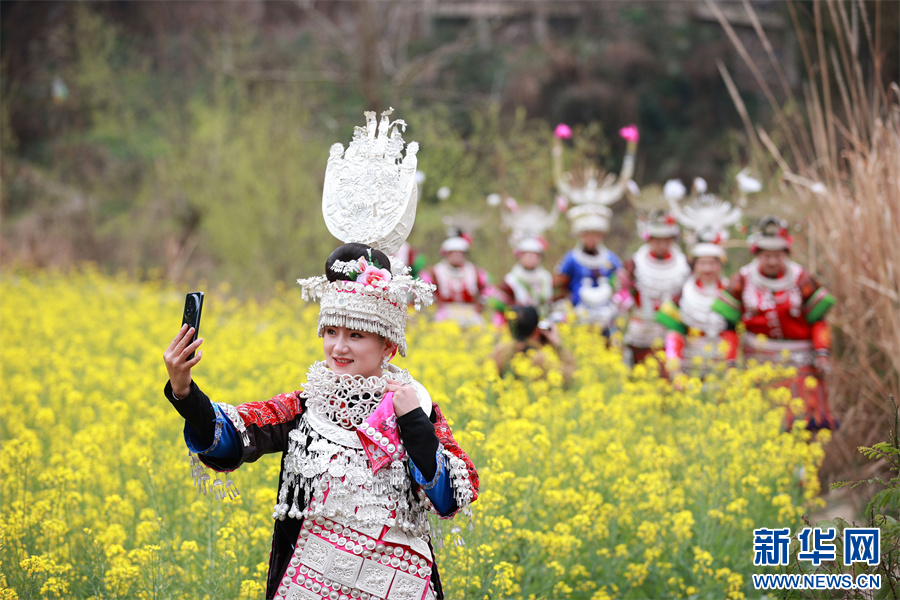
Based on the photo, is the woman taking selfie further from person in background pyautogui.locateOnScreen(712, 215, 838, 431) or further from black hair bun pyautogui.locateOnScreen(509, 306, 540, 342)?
person in background pyautogui.locateOnScreen(712, 215, 838, 431)

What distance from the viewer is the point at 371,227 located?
2.80 metres

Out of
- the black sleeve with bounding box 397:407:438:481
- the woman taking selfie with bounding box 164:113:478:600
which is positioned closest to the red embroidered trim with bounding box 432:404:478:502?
the woman taking selfie with bounding box 164:113:478:600

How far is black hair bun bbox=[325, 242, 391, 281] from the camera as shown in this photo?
2.64 metres

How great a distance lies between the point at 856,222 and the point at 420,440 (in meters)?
3.82

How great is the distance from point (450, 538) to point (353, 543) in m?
0.96

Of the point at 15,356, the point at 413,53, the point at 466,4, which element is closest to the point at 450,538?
Result: the point at 15,356

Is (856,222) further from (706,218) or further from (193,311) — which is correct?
(193,311)

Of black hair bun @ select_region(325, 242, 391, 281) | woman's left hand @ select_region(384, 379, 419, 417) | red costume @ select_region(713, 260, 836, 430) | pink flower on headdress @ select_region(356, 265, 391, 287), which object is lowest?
woman's left hand @ select_region(384, 379, 419, 417)

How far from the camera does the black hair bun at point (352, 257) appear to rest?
2.64m

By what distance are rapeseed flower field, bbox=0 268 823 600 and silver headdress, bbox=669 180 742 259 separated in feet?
4.64

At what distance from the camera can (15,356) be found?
6762mm

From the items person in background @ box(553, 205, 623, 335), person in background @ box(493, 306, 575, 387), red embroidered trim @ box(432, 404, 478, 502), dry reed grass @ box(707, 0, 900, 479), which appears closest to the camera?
→ red embroidered trim @ box(432, 404, 478, 502)

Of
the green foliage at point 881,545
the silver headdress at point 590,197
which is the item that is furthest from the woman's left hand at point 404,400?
the silver headdress at point 590,197

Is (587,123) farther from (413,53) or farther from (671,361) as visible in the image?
(671,361)
